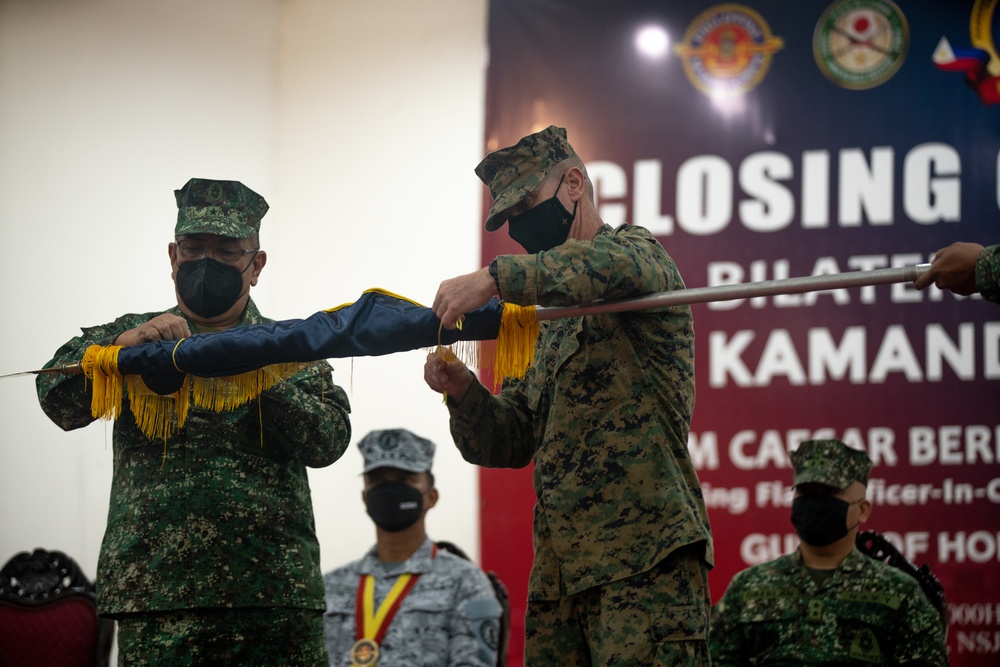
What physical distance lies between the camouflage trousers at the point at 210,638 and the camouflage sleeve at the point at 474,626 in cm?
Result: 136

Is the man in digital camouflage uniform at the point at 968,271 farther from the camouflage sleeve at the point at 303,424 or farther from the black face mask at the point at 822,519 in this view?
the black face mask at the point at 822,519

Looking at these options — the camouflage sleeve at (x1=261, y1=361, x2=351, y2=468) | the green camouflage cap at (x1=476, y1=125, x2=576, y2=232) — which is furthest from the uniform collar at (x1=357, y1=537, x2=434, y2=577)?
Answer: the green camouflage cap at (x1=476, y1=125, x2=576, y2=232)

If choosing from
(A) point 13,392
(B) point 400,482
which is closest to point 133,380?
(B) point 400,482

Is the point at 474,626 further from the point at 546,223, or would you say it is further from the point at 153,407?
the point at 546,223

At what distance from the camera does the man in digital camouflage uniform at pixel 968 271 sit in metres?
2.12

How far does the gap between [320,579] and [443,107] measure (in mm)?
2842

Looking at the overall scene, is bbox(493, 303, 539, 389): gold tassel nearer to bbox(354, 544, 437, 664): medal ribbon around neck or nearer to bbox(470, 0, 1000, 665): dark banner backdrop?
bbox(354, 544, 437, 664): medal ribbon around neck

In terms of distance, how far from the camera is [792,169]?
465 cm

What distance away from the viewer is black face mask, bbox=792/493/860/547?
12.2 feet

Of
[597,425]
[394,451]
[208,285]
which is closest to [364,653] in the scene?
[394,451]

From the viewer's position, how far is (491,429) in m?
2.53

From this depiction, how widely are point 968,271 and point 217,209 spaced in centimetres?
164

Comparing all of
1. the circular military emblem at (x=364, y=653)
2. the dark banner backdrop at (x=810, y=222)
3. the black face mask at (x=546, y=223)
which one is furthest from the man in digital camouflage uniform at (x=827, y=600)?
the black face mask at (x=546, y=223)

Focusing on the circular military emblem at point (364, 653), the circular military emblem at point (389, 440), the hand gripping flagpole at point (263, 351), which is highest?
the hand gripping flagpole at point (263, 351)
